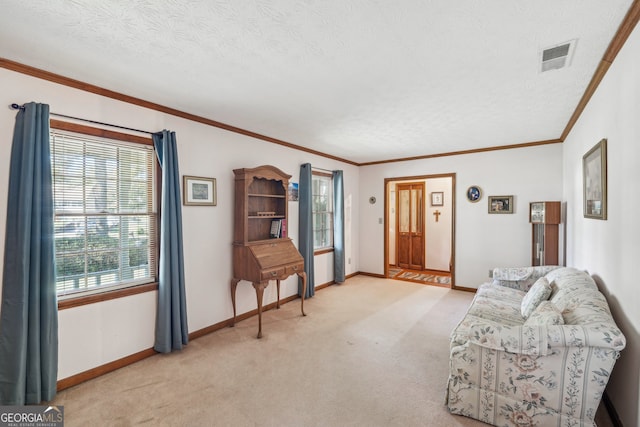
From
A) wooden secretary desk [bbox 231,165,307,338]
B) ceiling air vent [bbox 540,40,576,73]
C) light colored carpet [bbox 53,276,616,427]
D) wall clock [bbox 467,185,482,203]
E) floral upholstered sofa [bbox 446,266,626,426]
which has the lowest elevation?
light colored carpet [bbox 53,276,616,427]

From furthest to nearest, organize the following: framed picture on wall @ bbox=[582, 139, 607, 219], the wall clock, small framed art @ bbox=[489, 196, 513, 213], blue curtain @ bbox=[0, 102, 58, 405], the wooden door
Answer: the wooden door → the wall clock → small framed art @ bbox=[489, 196, 513, 213] → framed picture on wall @ bbox=[582, 139, 607, 219] → blue curtain @ bbox=[0, 102, 58, 405]

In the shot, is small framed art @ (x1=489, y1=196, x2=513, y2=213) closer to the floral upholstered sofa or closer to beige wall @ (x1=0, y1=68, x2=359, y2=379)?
the floral upholstered sofa

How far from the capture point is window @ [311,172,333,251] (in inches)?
211

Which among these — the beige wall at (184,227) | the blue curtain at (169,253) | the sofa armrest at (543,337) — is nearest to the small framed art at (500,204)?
the beige wall at (184,227)

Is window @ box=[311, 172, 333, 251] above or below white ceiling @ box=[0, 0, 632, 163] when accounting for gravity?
below

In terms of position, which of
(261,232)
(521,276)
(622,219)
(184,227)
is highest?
(622,219)

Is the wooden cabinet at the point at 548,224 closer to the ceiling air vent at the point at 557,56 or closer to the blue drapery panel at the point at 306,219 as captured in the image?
the ceiling air vent at the point at 557,56

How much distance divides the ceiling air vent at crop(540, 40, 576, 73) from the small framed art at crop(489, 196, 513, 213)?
9.79 feet

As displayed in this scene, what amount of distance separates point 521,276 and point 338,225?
2.92 meters

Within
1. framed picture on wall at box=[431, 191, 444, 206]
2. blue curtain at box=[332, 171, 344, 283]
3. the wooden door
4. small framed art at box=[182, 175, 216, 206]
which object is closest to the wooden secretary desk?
small framed art at box=[182, 175, 216, 206]

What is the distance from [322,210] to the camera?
18.2ft

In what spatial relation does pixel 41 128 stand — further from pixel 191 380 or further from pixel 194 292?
pixel 191 380

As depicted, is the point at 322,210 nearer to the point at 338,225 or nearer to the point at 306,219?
the point at 338,225

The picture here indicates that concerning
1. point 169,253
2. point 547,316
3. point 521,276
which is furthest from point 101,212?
point 521,276
